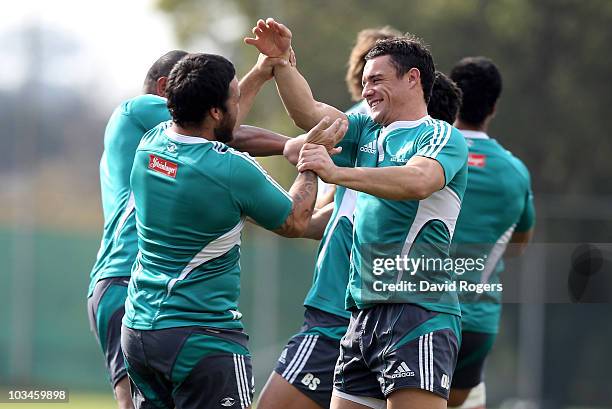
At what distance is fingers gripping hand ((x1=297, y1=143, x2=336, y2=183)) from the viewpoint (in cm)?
542

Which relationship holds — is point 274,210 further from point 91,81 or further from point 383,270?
point 91,81

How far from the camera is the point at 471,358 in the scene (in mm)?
7891

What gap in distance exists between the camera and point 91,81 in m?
32.8

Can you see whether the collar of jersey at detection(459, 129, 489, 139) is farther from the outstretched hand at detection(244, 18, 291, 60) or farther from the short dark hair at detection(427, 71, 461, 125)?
the outstretched hand at detection(244, 18, 291, 60)

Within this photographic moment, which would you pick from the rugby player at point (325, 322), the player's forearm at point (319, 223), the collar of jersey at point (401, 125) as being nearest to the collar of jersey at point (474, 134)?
A: the rugby player at point (325, 322)

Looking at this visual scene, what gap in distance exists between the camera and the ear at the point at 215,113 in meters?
5.58

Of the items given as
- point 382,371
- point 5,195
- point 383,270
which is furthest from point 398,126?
point 5,195

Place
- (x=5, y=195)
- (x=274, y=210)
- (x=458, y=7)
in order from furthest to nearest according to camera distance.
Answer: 1. (x=458, y=7)
2. (x=5, y=195)
3. (x=274, y=210)

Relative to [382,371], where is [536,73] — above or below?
above

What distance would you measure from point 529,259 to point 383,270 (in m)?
11.2

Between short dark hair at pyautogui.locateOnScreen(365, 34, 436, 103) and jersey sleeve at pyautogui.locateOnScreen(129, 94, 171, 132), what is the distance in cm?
136

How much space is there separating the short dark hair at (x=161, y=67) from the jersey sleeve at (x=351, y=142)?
1.23m

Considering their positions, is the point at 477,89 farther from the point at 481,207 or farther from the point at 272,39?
the point at 272,39

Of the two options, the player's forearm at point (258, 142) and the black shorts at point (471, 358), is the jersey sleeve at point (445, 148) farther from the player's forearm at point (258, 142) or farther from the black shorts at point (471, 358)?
the black shorts at point (471, 358)
